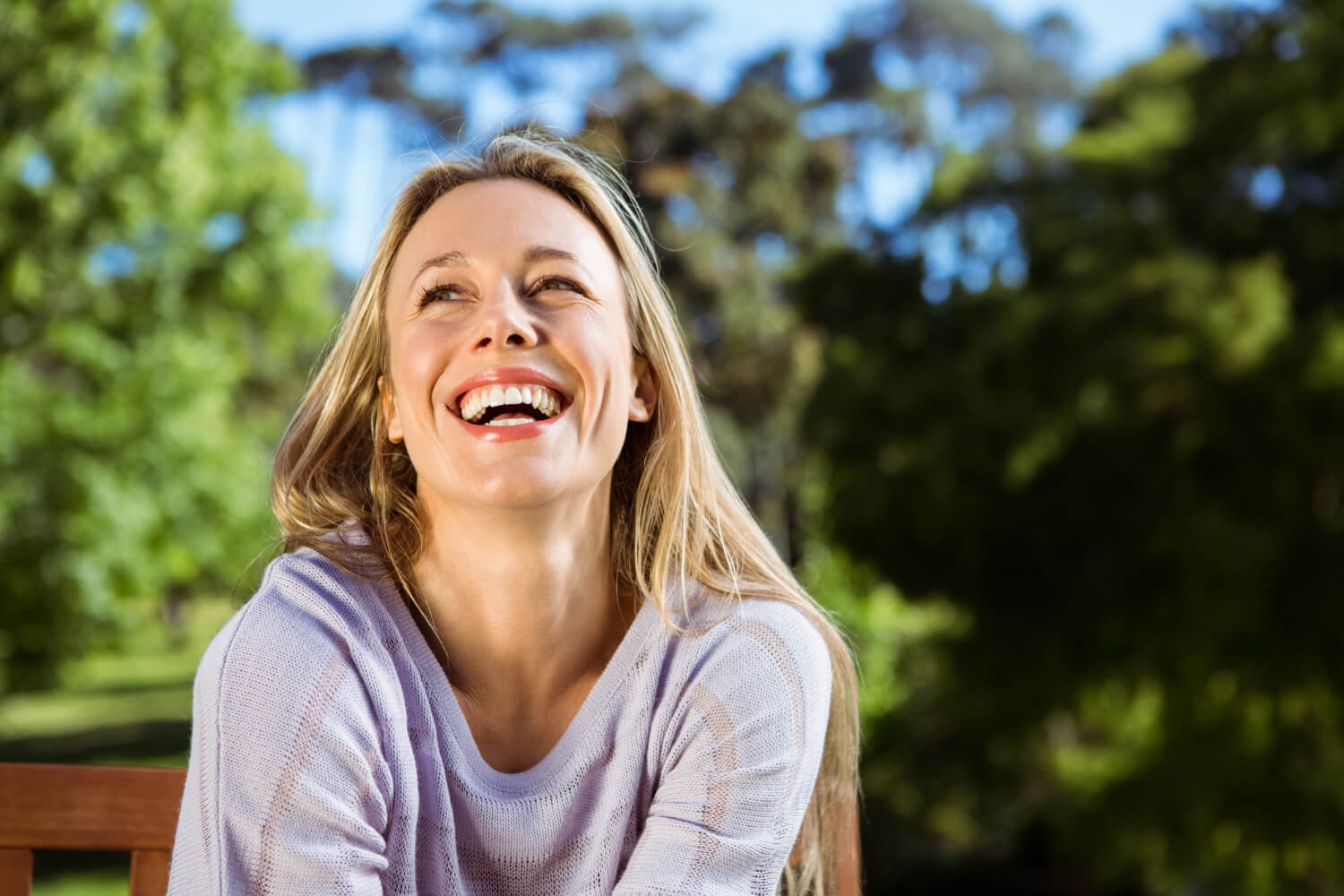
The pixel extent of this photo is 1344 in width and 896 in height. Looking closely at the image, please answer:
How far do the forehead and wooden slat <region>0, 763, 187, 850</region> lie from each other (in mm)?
609

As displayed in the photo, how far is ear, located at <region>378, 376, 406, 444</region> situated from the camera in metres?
1.44

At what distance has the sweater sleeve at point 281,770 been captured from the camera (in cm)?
111

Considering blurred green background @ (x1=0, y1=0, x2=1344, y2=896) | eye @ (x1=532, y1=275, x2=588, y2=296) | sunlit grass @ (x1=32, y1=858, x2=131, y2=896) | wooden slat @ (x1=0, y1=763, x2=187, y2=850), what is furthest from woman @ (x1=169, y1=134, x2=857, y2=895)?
sunlit grass @ (x1=32, y1=858, x2=131, y2=896)

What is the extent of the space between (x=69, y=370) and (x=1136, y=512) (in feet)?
20.4

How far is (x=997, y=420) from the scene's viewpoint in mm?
7883

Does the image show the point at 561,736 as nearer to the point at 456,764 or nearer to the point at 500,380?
the point at 456,764

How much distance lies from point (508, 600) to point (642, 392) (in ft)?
0.99

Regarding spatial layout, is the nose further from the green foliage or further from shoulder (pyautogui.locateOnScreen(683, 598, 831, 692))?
the green foliage

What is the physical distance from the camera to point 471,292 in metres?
1.34

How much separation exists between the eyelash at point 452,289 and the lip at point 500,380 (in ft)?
0.35

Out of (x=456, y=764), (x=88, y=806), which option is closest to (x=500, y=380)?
(x=456, y=764)

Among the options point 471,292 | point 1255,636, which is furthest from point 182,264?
point 471,292

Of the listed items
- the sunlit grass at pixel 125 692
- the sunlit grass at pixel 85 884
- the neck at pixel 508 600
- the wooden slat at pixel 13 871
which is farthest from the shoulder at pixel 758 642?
the sunlit grass at pixel 125 692

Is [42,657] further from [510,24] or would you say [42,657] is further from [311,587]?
[510,24]
